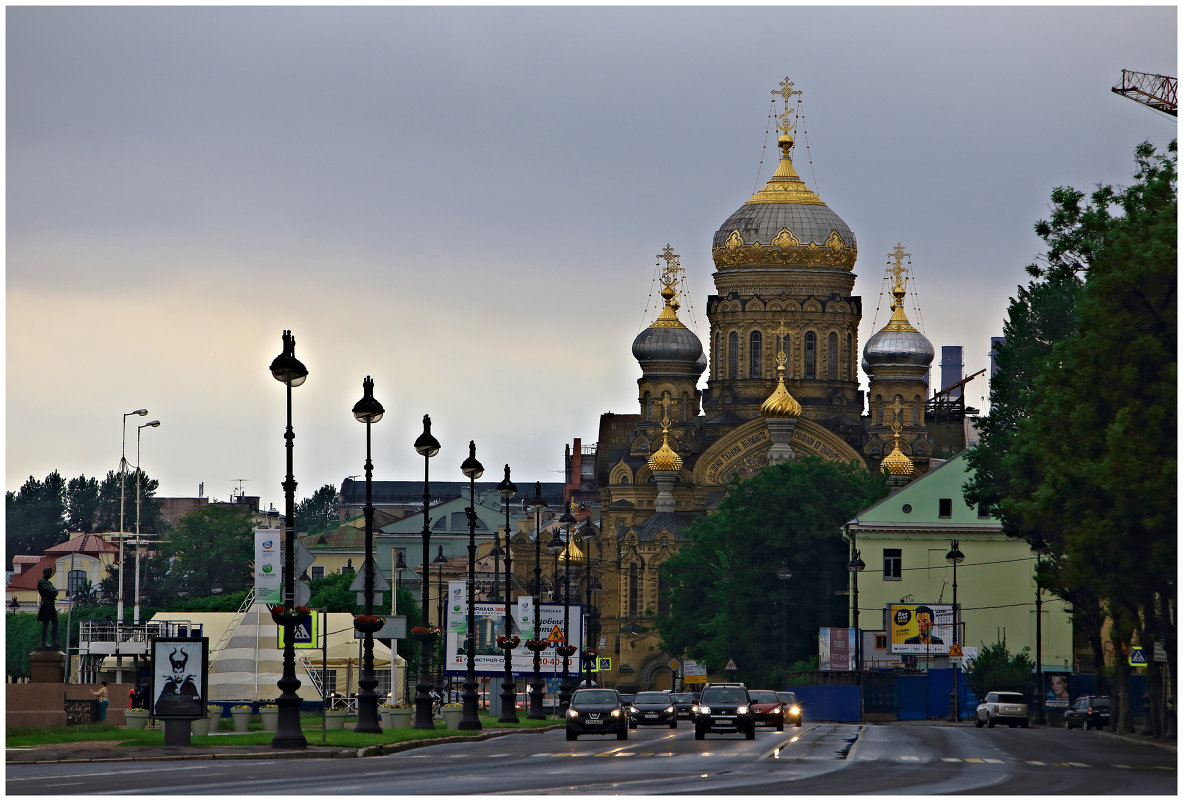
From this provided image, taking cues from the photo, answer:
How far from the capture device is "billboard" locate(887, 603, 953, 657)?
8188 centimetres

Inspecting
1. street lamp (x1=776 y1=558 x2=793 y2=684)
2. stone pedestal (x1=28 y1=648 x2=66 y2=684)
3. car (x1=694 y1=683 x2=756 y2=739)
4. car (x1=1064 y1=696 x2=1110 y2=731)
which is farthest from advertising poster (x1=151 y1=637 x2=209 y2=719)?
street lamp (x1=776 y1=558 x2=793 y2=684)

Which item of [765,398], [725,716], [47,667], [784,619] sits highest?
[765,398]

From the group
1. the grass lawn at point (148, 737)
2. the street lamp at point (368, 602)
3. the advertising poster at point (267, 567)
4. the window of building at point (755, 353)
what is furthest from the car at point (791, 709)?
the window of building at point (755, 353)

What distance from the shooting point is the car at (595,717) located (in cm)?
4412

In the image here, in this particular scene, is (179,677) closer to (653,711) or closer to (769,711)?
(769,711)

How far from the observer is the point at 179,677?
34406 millimetres

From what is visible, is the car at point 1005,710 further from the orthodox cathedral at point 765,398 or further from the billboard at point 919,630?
the orthodox cathedral at point 765,398

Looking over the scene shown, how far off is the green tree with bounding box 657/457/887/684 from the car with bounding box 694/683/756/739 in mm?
46899

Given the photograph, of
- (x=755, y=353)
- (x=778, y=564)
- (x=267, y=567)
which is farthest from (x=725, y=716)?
(x=755, y=353)

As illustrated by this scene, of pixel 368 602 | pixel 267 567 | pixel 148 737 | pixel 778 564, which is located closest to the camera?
pixel 148 737

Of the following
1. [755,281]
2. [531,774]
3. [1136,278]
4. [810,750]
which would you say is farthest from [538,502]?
[755,281]

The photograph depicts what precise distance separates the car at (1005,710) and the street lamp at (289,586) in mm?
34377

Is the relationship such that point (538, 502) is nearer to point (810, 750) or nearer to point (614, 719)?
point (614, 719)

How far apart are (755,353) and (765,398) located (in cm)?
294
